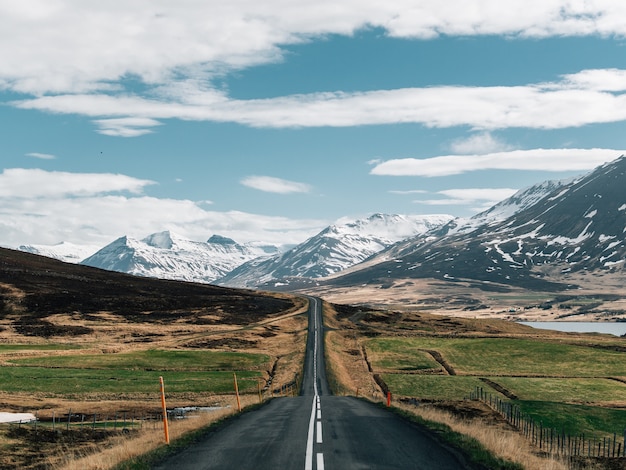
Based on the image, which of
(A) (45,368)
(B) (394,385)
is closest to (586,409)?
(B) (394,385)

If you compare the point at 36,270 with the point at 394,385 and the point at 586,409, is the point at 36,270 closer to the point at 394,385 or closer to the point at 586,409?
the point at 394,385

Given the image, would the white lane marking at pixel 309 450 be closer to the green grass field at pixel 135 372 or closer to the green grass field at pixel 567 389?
the green grass field at pixel 135 372

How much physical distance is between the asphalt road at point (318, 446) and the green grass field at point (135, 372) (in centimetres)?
3581

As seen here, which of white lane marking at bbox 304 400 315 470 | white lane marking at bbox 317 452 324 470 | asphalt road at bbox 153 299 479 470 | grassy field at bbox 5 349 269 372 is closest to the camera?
white lane marking at bbox 317 452 324 470

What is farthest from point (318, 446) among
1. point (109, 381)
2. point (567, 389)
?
point (567, 389)

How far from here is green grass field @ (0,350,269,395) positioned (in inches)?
2403

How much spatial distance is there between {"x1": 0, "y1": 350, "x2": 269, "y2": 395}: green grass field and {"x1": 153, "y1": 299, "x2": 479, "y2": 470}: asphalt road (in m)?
35.8

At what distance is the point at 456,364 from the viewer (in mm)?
95250

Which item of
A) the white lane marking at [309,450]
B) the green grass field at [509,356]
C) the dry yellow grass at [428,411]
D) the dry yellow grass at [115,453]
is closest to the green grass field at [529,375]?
the green grass field at [509,356]

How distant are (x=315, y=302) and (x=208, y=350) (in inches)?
3878

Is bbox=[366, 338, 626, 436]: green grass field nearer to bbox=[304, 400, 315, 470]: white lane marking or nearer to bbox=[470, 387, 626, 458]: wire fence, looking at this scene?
bbox=[470, 387, 626, 458]: wire fence

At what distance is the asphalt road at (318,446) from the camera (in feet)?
55.6

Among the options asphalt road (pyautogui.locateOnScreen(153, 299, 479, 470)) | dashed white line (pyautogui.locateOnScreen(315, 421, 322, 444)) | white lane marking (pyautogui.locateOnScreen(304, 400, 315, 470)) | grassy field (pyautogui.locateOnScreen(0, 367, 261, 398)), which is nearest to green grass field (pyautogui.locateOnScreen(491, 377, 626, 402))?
grassy field (pyautogui.locateOnScreen(0, 367, 261, 398))

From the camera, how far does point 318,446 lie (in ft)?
65.4
